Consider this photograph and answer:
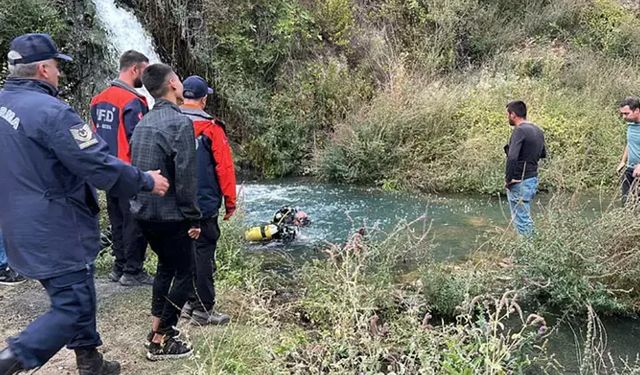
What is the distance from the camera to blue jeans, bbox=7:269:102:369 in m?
3.05

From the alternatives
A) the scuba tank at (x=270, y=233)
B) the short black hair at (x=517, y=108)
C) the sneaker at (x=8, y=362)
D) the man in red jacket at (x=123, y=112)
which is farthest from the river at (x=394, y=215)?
the sneaker at (x=8, y=362)

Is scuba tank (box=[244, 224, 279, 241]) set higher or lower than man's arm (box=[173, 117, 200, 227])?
lower

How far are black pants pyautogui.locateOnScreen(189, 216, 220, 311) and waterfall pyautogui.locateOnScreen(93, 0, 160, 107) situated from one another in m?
7.70

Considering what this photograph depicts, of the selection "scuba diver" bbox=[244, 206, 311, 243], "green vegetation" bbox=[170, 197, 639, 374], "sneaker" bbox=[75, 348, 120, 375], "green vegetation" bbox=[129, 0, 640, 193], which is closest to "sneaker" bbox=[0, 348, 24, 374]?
"sneaker" bbox=[75, 348, 120, 375]

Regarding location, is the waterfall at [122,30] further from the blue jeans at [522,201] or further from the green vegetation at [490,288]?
the blue jeans at [522,201]

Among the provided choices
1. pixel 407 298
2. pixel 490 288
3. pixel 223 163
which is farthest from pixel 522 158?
pixel 223 163

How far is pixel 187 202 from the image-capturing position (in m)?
3.81

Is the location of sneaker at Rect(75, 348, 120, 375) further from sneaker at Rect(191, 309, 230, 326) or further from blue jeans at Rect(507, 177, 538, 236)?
blue jeans at Rect(507, 177, 538, 236)

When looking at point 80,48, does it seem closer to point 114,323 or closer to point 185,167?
point 114,323

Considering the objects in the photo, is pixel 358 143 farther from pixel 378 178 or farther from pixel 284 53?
pixel 284 53

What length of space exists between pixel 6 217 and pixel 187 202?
3.52ft

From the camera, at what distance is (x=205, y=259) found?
4.50 meters

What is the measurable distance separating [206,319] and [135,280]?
1116 millimetres

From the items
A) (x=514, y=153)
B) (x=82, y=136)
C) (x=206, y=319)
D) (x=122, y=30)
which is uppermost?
(x=82, y=136)
